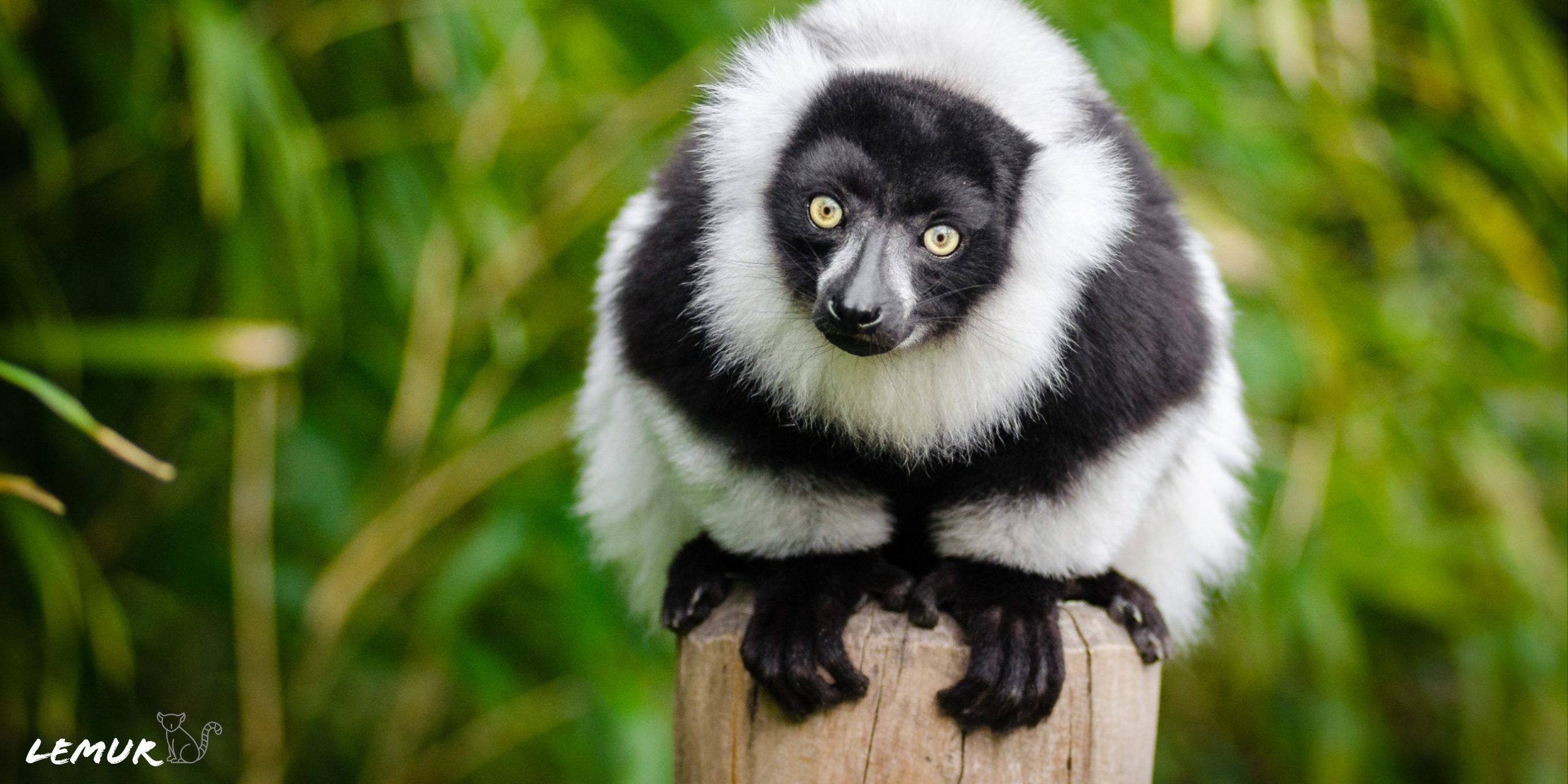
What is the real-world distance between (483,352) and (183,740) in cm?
120

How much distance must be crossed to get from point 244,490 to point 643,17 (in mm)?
1508

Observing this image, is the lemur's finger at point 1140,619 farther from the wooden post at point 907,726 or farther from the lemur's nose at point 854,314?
the lemur's nose at point 854,314

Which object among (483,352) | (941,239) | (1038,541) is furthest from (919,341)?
(483,352)

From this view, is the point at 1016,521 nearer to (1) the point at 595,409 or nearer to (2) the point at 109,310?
(1) the point at 595,409

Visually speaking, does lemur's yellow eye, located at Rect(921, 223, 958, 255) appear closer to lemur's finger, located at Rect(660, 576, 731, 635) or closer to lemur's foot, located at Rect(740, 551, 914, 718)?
lemur's foot, located at Rect(740, 551, 914, 718)

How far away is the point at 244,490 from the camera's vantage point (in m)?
2.94

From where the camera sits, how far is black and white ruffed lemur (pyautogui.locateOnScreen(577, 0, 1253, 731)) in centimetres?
171

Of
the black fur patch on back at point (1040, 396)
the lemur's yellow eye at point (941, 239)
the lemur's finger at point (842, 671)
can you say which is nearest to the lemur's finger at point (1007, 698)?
the lemur's finger at point (842, 671)

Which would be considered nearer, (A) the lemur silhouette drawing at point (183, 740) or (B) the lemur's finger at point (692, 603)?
(B) the lemur's finger at point (692, 603)

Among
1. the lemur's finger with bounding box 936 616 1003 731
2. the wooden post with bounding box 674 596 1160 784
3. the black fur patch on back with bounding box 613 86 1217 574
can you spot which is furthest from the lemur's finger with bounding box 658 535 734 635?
the lemur's finger with bounding box 936 616 1003 731

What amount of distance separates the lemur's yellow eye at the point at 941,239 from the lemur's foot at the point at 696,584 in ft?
2.11

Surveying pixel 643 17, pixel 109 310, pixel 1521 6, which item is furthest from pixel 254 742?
pixel 1521 6

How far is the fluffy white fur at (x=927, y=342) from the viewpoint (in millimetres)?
1776

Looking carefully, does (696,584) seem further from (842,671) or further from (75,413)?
(75,413)
